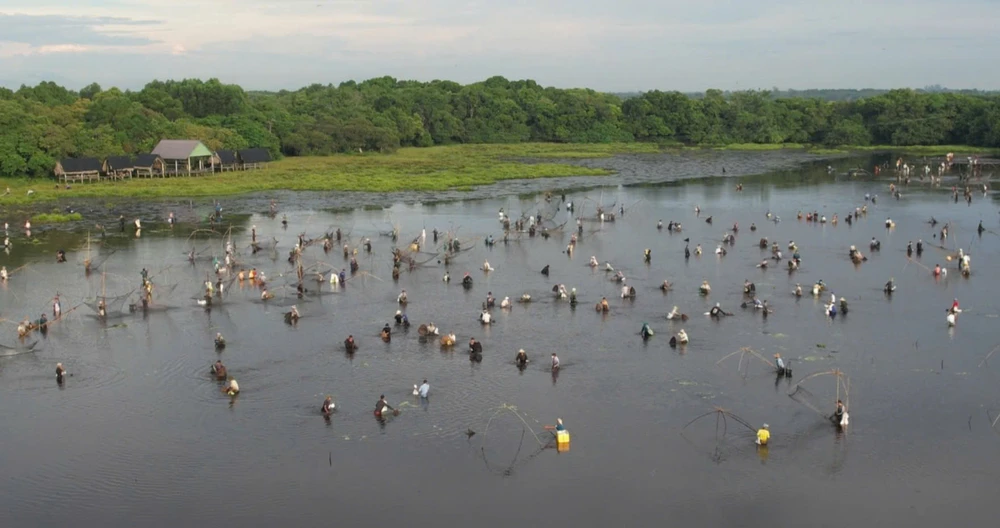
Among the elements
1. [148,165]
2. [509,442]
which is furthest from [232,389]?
[148,165]

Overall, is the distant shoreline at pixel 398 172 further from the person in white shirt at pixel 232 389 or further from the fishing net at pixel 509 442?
the fishing net at pixel 509 442

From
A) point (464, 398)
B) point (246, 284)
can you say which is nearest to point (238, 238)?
point (246, 284)

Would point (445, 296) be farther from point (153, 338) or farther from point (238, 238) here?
point (238, 238)

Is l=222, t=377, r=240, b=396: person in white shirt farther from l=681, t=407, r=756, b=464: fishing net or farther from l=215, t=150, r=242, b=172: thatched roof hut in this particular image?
l=215, t=150, r=242, b=172: thatched roof hut

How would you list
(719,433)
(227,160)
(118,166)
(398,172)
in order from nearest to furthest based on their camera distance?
(719,433)
(118,166)
(227,160)
(398,172)

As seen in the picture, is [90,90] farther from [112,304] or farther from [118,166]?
[112,304]
